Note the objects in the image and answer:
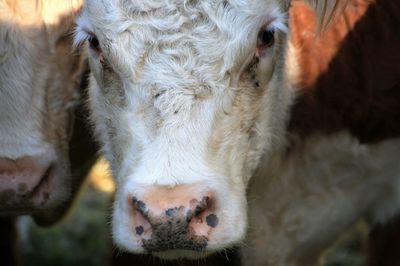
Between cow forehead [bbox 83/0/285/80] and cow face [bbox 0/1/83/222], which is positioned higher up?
cow forehead [bbox 83/0/285/80]

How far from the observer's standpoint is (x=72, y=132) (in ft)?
18.9

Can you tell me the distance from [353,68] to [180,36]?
1339mm

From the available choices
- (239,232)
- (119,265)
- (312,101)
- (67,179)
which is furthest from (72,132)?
(239,232)

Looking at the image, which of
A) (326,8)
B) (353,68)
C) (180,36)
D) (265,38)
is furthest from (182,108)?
(353,68)

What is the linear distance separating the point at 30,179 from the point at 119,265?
1.22 meters

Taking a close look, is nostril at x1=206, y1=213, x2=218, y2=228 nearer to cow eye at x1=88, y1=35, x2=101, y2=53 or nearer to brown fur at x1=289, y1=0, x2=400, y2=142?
cow eye at x1=88, y1=35, x2=101, y2=53

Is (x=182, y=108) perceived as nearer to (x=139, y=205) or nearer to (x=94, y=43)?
(x=139, y=205)

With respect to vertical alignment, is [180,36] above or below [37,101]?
above

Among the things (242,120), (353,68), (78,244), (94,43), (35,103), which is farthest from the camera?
(78,244)

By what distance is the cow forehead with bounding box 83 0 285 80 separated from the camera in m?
4.42

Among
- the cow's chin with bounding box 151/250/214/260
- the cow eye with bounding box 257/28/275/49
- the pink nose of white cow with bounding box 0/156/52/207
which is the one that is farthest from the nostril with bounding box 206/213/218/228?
the pink nose of white cow with bounding box 0/156/52/207

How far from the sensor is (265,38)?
466cm

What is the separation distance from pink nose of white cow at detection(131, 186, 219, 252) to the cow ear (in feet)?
3.96

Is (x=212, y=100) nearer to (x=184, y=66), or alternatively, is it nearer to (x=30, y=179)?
(x=184, y=66)
